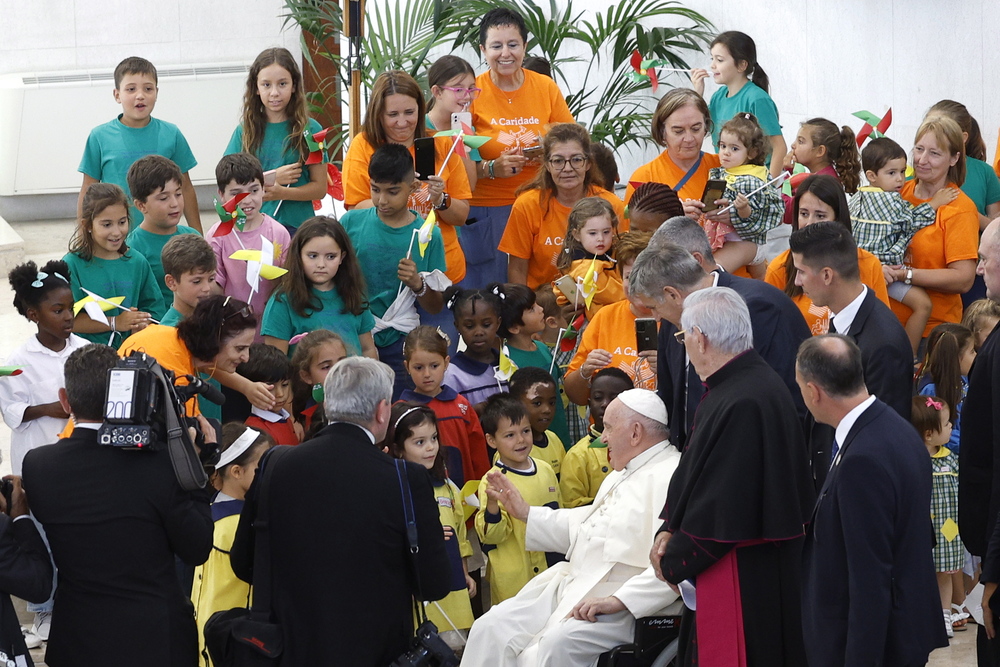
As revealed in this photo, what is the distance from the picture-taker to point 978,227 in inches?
245

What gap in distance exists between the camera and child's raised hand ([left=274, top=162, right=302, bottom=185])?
20.8 ft

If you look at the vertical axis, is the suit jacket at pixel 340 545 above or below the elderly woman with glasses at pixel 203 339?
below

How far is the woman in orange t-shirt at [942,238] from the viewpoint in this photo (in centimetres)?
611

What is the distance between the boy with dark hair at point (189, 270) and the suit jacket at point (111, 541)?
151cm

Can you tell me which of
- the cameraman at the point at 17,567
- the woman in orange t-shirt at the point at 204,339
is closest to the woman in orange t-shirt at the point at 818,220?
the woman in orange t-shirt at the point at 204,339

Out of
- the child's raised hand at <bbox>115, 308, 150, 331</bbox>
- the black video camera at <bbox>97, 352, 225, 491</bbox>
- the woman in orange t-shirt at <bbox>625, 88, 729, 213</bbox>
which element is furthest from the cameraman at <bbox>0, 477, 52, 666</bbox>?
the woman in orange t-shirt at <bbox>625, 88, 729, 213</bbox>

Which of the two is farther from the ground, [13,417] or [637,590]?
[13,417]

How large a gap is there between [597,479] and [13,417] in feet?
8.22

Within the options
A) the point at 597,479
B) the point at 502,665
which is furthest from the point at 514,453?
the point at 502,665

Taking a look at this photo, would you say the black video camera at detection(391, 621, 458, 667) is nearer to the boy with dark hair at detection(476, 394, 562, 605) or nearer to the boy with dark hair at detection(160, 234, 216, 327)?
the boy with dark hair at detection(476, 394, 562, 605)

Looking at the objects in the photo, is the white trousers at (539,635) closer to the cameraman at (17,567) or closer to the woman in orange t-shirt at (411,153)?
the cameraman at (17,567)

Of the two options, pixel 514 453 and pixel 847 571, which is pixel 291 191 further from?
pixel 847 571

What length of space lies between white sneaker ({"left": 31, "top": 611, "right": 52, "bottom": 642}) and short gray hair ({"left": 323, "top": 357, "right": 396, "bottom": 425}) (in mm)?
2136

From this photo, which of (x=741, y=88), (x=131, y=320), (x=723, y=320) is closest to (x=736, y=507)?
(x=723, y=320)
